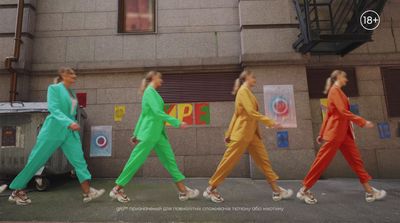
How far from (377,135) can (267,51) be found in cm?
330

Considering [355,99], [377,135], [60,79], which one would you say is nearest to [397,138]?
[377,135]

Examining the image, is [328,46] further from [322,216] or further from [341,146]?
[322,216]

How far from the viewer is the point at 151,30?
24.8 ft

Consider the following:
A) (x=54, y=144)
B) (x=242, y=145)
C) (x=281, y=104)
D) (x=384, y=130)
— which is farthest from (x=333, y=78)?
(x=54, y=144)

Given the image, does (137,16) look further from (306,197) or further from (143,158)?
(306,197)

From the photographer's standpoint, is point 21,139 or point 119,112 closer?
point 21,139

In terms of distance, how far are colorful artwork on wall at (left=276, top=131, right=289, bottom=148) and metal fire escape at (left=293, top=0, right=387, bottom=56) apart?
6.51 ft

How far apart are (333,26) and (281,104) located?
2036 millimetres

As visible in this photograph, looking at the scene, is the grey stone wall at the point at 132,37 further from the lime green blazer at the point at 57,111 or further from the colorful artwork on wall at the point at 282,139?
the lime green blazer at the point at 57,111

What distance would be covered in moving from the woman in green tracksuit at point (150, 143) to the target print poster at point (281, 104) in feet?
10.2

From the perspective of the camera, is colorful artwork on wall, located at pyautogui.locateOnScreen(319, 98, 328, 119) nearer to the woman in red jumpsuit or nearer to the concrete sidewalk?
the concrete sidewalk

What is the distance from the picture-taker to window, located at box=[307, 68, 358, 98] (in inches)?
281

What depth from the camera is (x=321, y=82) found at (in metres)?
7.21

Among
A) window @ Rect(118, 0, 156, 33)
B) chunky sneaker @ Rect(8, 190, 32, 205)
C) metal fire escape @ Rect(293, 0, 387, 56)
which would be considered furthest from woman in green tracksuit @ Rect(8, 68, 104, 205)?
metal fire escape @ Rect(293, 0, 387, 56)
